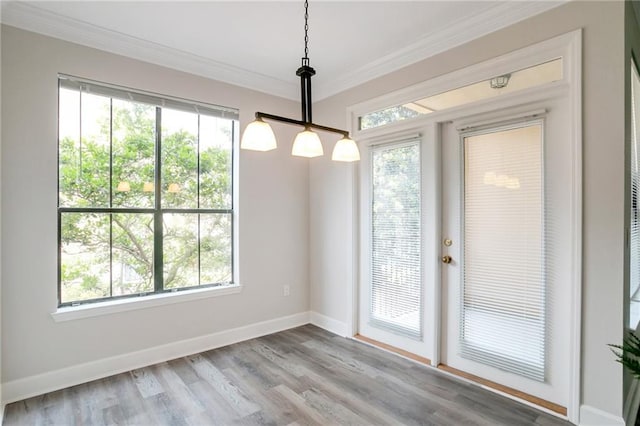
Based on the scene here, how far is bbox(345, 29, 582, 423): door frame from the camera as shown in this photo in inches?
85.9

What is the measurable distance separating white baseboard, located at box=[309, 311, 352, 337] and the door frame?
110 cm

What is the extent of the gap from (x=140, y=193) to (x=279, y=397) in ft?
7.25

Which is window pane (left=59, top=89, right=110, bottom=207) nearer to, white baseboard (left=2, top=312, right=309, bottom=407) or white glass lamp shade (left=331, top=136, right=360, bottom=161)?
white baseboard (left=2, top=312, right=309, bottom=407)

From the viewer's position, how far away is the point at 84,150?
2.88 meters

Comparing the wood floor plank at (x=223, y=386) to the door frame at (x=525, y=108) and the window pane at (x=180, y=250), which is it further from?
the door frame at (x=525, y=108)

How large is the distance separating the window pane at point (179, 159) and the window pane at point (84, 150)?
50 centimetres

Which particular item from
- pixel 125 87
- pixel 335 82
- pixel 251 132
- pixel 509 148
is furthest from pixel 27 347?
pixel 509 148

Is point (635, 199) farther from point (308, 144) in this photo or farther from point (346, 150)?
point (308, 144)

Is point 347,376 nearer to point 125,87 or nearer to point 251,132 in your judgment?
point 251,132

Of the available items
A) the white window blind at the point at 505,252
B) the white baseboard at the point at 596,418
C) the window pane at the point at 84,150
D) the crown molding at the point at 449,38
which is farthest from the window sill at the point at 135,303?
the white baseboard at the point at 596,418

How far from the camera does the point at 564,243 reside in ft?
7.61

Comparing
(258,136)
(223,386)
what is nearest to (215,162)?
(258,136)

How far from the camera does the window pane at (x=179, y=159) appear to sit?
10.8 ft

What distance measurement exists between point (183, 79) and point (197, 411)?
9.71 ft
